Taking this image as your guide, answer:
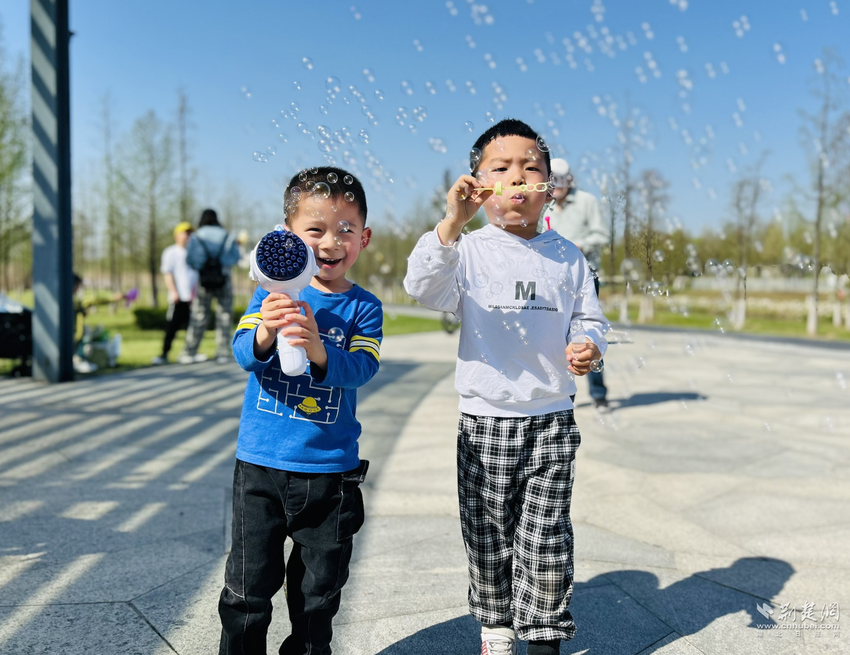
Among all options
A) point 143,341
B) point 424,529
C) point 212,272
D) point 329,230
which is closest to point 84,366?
point 212,272

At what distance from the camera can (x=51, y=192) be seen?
6.83 m

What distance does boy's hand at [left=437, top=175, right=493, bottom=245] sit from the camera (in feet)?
6.03

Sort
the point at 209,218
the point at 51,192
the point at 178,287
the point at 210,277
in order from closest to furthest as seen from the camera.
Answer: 1. the point at 51,192
2. the point at 210,277
3. the point at 209,218
4. the point at 178,287

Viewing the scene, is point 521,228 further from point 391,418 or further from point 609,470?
point 391,418

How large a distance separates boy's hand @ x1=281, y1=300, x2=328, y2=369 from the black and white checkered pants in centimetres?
60

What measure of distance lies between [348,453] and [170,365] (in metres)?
7.61

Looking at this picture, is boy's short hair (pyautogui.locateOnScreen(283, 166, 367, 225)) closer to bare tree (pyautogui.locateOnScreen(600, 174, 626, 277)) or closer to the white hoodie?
the white hoodie

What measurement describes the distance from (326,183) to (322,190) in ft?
0.13

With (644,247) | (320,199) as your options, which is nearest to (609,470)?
(644,247)

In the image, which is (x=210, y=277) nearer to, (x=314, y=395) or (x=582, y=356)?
(x=314, y=395)

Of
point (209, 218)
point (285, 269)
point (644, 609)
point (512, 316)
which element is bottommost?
point (644, 609)

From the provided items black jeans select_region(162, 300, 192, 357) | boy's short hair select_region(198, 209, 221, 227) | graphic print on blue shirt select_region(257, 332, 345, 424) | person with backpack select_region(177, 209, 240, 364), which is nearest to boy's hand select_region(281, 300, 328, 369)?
graphic print on blue shirt select_region(257, 332, 345, 424)

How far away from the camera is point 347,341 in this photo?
6.29 feet

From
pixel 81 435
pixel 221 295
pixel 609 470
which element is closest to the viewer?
pixel 609 470
